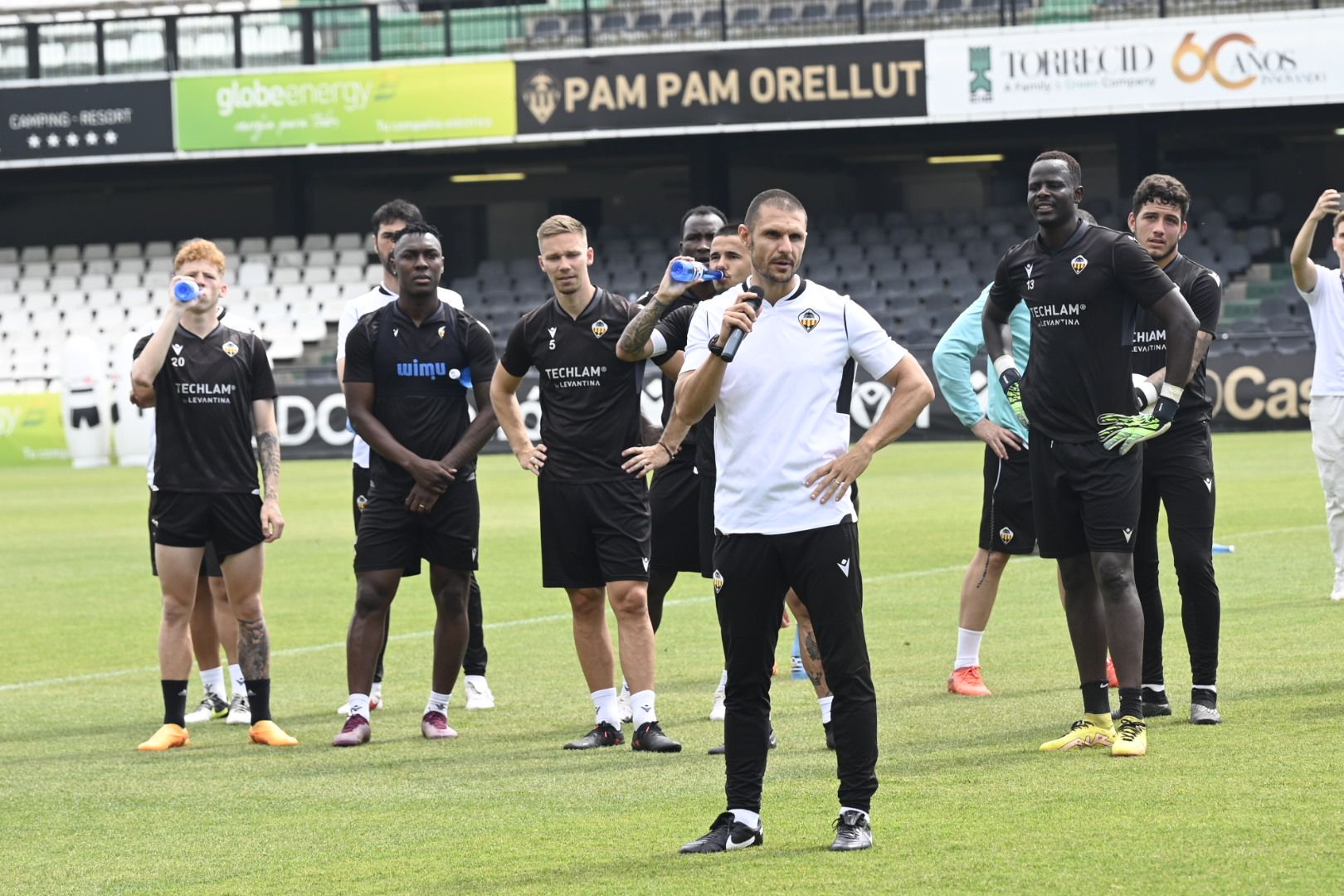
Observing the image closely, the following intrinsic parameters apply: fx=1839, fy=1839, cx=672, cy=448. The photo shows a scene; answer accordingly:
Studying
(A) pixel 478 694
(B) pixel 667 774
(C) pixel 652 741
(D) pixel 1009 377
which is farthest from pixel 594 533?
(D) pixel 1009 377

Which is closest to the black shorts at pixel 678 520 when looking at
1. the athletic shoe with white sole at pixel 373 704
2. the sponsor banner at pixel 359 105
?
the athletic shoe with white sole at pixel 373 704

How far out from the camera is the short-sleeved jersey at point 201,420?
841 centimetres

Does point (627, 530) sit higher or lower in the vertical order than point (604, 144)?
lower

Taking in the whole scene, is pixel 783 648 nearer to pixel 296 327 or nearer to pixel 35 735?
pixel 35 735

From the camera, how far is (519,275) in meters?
A: 39.2

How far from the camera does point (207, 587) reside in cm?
933

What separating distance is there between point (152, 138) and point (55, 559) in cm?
2218

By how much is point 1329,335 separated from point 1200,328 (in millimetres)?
3818

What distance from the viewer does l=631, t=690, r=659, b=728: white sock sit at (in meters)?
7.82

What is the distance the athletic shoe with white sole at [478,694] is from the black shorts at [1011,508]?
8.49 feet

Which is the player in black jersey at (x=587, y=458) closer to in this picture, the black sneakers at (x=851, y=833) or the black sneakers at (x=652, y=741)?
the black sneakers at (x=652, y=741)

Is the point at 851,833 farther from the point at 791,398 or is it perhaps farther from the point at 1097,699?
the point at 1097,699

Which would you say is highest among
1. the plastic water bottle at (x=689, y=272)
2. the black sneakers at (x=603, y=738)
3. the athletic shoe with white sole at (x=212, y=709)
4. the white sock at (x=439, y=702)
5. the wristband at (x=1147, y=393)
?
the plastic water bottle at (x=689, y=272)

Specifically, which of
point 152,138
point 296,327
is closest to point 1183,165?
point 296,327
